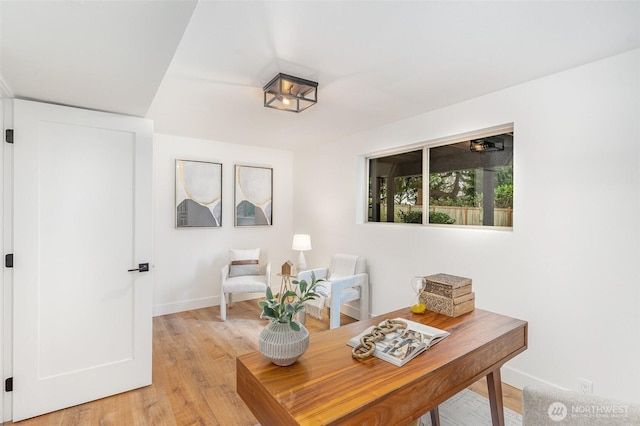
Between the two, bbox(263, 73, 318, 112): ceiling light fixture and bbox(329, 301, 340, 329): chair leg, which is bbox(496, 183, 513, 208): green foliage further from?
bbox(329, 301, 340, 329): chair leg

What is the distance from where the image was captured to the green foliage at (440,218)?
314cm

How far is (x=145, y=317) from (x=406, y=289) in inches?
99.2

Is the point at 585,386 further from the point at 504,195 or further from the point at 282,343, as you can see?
the point at 282,343

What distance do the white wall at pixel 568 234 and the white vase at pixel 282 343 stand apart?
209cm

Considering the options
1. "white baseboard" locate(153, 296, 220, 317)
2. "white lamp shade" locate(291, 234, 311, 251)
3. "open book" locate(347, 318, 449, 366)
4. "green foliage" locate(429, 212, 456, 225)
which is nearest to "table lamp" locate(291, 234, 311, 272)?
"white lamp shade" locate(291, 234, 311, 251)

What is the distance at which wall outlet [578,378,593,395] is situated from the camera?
6.95 feet

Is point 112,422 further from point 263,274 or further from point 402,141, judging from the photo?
point 402,141

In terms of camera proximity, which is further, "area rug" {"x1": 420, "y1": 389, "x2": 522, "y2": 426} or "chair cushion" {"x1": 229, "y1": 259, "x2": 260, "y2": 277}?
"chair cushion" {"x1": 229, "y1": 259, "x2": 260, "y2": 277}

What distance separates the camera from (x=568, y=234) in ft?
7.33

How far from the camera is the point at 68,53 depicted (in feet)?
4.88

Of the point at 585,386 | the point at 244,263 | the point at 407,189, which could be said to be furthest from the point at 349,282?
the point at 585,386

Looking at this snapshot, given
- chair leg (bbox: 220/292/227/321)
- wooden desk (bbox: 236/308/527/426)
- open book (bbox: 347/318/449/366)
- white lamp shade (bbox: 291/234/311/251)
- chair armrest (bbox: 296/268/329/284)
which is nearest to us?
wooden desk (bbox: 236/308/527/426)

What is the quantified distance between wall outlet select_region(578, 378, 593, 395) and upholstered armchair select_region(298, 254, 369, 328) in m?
2.03

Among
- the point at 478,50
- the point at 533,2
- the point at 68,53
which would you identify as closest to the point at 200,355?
the point at 68,53
